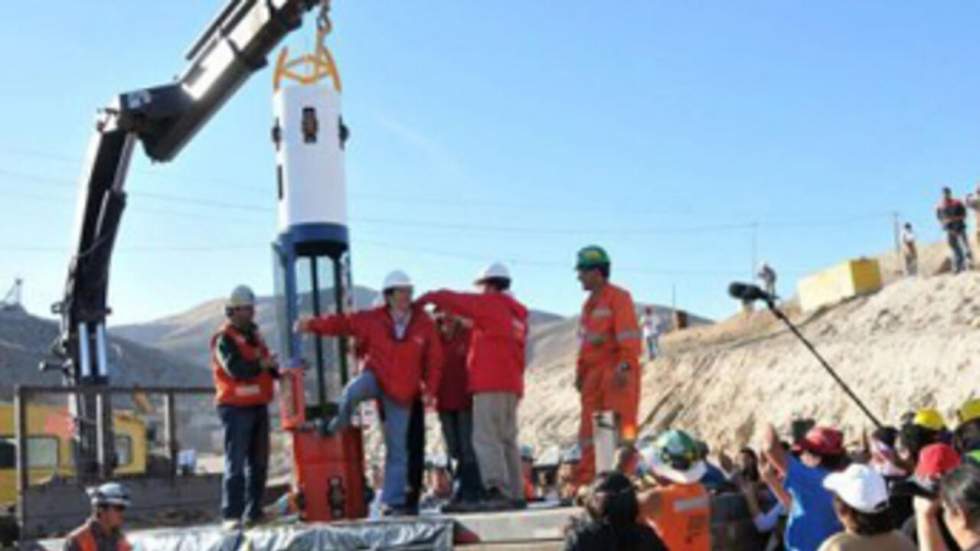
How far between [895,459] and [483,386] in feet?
9.47

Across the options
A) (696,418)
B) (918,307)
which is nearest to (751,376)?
(696,418)

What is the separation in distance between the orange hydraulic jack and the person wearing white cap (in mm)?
4967

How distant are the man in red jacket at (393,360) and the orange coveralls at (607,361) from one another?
3.73 feet

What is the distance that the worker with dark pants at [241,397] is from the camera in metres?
8.77

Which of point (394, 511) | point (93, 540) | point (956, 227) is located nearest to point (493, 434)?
point (394, 511)

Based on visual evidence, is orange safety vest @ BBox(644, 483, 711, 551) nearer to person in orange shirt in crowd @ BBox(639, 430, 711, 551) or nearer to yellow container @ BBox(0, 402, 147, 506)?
person in orange shirt in crowd @ BBox(639, 430, 711, 551)

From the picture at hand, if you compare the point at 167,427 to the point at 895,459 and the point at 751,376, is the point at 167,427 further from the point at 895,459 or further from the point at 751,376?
the point at 751,376

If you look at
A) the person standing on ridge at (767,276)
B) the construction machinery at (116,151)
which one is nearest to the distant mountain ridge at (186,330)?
the person standing on ridge at (767,276)

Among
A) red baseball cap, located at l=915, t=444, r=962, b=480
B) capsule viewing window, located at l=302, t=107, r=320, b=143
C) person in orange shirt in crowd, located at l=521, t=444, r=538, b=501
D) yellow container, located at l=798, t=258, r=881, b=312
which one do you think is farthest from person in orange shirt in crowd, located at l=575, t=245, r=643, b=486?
yellow container, located at l=798, t=258, r=881, b=312

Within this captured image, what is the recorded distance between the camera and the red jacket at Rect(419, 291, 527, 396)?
876cm

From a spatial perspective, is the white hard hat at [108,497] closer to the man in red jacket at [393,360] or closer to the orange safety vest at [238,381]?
the orange safety vest at [238,381]

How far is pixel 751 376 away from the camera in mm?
30859

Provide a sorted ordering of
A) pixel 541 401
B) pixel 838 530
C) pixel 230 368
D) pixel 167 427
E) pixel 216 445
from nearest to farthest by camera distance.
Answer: pixel 838 530 → pixel 230 368 → pixel 167 427 → pixel 541 401 → pixel 216 445

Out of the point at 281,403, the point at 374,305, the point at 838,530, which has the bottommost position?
the point at 838,530
